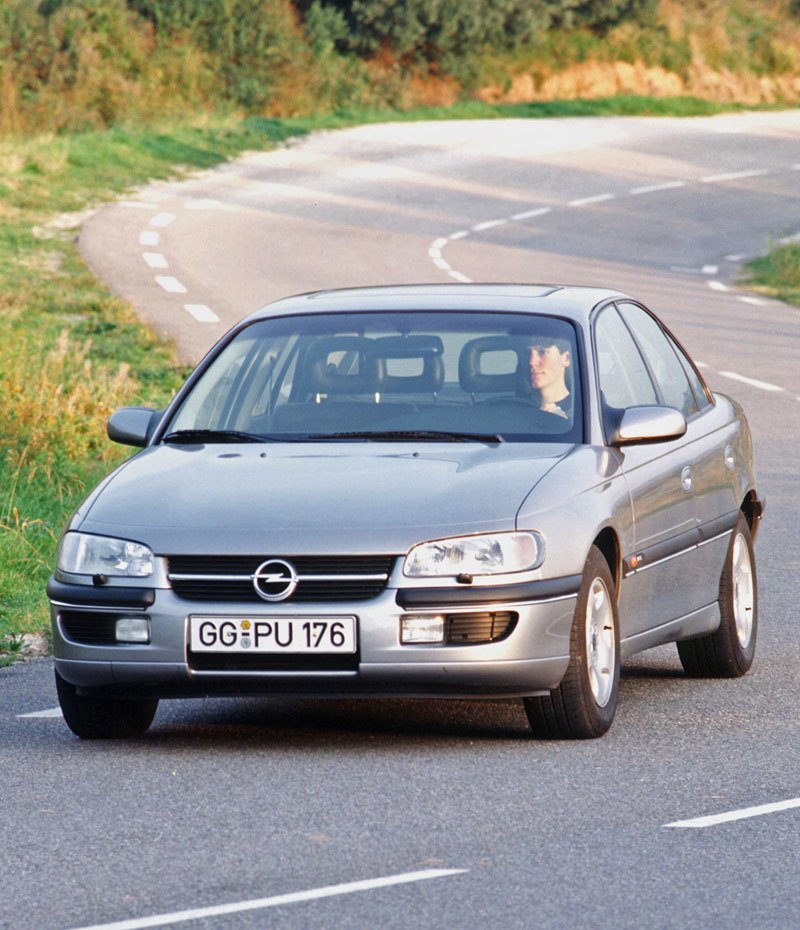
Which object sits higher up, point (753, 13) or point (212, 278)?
point (212, 278)

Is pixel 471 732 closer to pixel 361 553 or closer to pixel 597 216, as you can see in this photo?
pixel 361 553

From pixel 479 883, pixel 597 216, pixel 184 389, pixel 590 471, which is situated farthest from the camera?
pixel 597 216

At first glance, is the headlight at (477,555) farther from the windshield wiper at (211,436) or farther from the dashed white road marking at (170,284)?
the dashed white road marking at (170,284)

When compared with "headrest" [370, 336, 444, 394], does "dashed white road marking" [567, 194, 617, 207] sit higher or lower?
lower

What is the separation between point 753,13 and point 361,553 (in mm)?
61547

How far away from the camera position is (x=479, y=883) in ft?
17.9

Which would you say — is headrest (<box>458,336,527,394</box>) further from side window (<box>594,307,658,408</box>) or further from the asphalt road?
the asphalt road

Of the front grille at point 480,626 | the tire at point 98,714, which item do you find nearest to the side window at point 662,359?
the front grille at point 480,626

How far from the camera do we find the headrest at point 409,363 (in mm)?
7961

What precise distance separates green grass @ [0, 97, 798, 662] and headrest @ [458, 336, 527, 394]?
2.54 meters

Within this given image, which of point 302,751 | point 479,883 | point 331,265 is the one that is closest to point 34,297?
point 331,265

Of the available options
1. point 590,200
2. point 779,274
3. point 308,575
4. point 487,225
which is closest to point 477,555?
point 308,575

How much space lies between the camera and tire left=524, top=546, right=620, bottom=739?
7.11 meters

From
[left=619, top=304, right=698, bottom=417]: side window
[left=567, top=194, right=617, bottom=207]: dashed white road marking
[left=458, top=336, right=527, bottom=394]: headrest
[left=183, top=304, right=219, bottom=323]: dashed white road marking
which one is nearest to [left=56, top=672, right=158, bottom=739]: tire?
[left=458, top=336, right=527, bottom=394]: headrest
